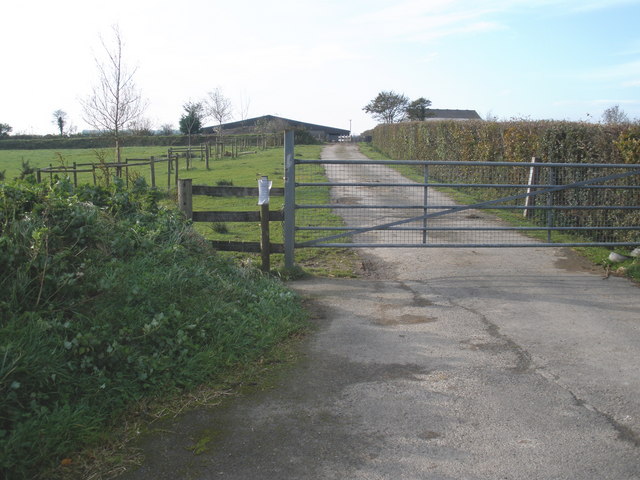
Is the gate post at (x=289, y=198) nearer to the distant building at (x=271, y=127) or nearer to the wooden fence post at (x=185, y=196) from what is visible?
the wooden fence post at (x=185, y=196)

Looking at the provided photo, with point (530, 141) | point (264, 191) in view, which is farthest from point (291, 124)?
point (264, 191)

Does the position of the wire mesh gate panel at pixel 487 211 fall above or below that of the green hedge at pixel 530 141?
below

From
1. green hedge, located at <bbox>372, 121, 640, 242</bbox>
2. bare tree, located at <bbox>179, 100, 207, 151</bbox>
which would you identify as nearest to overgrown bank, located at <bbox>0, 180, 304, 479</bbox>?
green hedge, located at <bbox>372, 121, 640, 242</bbox>

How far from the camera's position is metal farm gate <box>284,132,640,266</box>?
8703 millimetres

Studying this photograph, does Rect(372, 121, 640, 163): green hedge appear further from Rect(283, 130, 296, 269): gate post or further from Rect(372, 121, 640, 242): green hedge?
Rect(283, 130, 296, 269): gate post

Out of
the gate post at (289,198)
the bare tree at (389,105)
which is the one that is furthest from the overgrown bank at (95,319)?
the bare tree at (389,105)

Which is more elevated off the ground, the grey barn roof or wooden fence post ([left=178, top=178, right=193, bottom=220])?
the grey barn roof

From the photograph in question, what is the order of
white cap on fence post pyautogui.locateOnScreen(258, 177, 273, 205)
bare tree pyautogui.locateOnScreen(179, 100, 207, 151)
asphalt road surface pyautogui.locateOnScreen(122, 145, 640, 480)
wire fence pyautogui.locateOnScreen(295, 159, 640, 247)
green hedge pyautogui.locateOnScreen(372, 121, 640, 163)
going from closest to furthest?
asphalt road surface pyautogui.locateOnScreen(122, 145, 640, 480), white cap on fence post pyautogui.locateOnScreen(258, 177, 273, 205), wire fence pyautogui.locateOnScreen(295, 159, 640, 247), green hedge pyautogui.locateOnScreen(372, 121, 640, 163), bare tree pyautogui.locateOnScreen(179, 100, 207, 151)

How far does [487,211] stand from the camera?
562 inches

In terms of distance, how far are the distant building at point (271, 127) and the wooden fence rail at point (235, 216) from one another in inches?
2011

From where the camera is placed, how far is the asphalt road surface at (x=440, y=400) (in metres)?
3.61

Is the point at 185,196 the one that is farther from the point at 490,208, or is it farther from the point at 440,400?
the point at 440,400

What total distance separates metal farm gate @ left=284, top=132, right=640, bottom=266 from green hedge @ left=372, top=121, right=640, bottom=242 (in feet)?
0.09

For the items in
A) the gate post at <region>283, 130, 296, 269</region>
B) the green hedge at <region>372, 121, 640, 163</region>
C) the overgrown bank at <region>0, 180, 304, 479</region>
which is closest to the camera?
the overgrown bank at <region>0, 180, 304, 479</region>
